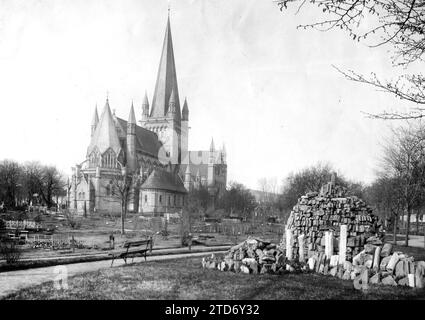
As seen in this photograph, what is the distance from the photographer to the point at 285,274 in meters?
12.1

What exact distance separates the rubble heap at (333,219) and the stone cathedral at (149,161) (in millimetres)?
44076

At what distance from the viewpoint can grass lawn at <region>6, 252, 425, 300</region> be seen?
8.73 meters

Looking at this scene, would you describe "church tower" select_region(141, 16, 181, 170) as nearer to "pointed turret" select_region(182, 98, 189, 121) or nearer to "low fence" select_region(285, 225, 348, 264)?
"pointed turret" select_region(182, 98, 189, 121)

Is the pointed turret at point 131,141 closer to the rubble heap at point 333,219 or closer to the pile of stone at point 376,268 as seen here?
the rubble heap at point 333,219

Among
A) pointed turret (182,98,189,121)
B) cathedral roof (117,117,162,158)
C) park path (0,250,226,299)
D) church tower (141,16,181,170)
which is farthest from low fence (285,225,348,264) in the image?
pointed turret (182,98,189,121)

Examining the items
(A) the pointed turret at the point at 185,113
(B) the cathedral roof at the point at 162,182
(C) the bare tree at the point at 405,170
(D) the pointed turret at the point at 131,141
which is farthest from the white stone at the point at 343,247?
(A) the pointed turret at the point at 185,113

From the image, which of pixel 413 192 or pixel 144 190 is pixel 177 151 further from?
pixel 413 192

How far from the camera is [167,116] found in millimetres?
95375

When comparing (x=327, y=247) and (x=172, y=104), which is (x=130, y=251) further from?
(x=172, y=104)

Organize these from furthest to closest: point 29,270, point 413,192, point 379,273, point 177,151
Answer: point 177,151 → point 413,192 → point 29,270 → point 379,273

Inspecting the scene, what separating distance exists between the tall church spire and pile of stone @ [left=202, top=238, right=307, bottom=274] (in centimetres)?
6167

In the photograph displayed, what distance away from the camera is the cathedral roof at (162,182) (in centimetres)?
7375
